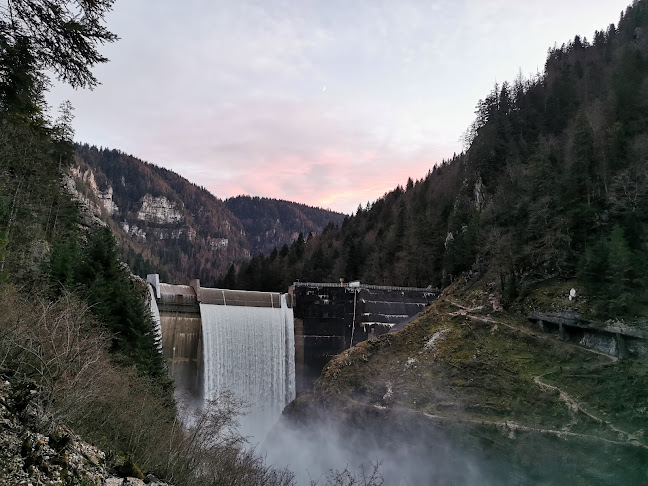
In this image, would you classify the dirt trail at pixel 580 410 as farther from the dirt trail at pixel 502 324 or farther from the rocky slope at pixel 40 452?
the rocky slope at pixel 40 452

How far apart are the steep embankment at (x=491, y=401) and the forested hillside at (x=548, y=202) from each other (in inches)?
173

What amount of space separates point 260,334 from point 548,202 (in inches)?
1041

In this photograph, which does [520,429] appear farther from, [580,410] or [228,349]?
[228,349]

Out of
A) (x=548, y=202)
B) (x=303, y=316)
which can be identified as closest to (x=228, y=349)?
(x=303, y=316)

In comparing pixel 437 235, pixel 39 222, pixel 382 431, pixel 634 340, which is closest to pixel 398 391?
pixel 382 431

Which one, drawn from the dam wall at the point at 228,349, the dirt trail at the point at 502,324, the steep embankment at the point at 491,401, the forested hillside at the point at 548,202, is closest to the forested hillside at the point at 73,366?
the dam wall at the point at 228,349

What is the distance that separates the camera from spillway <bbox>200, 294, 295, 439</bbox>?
3491cm

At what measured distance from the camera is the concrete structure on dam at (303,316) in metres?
34.3

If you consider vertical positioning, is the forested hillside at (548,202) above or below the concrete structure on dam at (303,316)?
above

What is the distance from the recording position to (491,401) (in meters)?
26.3

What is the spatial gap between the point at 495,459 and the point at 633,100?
3609 cm

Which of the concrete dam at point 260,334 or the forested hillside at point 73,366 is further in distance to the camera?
the concrete dam at point 260,334

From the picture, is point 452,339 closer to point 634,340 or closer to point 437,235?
point 634,340

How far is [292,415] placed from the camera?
3462 centimetres
